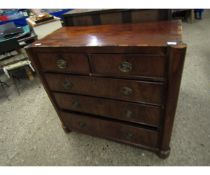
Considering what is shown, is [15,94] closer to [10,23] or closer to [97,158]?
[10,23]

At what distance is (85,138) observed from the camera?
144 centimetres

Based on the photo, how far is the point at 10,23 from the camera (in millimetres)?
2328

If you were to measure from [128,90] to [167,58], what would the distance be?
0.28m

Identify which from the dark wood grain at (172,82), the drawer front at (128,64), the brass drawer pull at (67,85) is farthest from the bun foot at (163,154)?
the brass drawer pull at (67,85)

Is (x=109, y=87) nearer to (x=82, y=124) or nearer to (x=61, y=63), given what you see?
(x=61, y=63)

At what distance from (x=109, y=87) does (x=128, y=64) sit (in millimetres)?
212

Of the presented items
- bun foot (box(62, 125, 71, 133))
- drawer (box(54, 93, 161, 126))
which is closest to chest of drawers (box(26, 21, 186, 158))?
drawer (box(54, 93, 161, 126))

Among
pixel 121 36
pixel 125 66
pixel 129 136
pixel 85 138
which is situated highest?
pixel 121 36

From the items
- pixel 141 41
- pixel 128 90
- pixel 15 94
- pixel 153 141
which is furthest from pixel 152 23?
pixel 15 94

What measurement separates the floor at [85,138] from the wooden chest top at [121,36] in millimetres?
894

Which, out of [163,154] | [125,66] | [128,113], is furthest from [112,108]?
[163,154]

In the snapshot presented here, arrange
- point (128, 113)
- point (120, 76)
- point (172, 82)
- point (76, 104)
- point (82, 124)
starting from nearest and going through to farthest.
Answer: point (172, 82), point (120, 76), point (128, 113), point (76, 104), point (82, 124)

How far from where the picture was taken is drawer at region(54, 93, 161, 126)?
0.97 m

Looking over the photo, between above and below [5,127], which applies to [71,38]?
above
